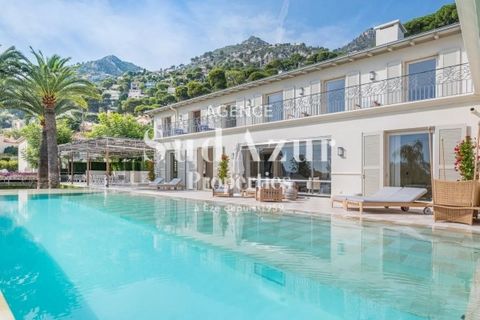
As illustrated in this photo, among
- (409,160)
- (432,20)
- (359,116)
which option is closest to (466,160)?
(409,160)

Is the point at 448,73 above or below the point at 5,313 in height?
above

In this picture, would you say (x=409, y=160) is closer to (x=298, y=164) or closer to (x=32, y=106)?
(x=298, y=164)

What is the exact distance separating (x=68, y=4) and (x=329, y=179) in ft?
51.2

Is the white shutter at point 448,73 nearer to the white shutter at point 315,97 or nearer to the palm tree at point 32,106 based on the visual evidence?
the white shutter at point 315,97

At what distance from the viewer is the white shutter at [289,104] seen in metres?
19.0

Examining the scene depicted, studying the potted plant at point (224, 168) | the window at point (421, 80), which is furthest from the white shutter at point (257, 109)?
the window at point (421, 80)

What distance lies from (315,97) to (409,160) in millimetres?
5576

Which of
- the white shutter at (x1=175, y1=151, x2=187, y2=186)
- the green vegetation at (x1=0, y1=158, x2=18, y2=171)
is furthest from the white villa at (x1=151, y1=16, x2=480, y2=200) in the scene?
the green vegetation at (x1=0, y1=158, x2=18, y2=171)

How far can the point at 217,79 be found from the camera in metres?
56.1

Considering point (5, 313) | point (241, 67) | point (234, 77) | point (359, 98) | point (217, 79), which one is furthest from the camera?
point (241, 67)

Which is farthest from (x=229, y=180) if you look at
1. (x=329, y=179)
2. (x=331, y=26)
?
(x=331, y=26)

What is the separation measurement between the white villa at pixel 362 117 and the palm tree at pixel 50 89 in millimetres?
10976

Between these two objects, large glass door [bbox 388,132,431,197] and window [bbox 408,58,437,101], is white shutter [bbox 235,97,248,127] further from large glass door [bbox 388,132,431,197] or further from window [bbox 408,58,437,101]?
window [bbox 408,58,437,101]

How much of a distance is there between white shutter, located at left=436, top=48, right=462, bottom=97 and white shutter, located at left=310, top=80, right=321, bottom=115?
539cm
